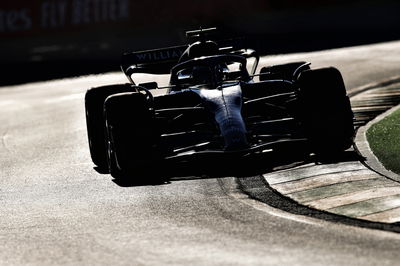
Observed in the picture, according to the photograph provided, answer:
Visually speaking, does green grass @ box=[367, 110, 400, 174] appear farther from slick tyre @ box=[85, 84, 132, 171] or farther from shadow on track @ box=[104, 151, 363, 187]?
slick tyre @ box=[85, 84, 132, 171]

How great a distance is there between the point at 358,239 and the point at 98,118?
5.77 meters

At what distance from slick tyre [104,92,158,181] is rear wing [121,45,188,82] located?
124 inches

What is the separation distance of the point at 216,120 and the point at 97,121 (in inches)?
73.8

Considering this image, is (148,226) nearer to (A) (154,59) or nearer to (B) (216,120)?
(B) (216,120)

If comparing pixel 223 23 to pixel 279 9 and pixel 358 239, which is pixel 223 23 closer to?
pixel 279 9

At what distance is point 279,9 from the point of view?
37344 mm

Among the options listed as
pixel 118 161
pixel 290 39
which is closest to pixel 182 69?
pixel 118 161

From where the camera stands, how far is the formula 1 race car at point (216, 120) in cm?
1283

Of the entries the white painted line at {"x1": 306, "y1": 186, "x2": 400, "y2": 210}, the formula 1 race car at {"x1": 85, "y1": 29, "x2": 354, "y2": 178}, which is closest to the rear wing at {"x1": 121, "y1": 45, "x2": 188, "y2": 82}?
the formula 1 race car at {"x1": 85, "y1": 29, "x2": 354, "y2": 178}

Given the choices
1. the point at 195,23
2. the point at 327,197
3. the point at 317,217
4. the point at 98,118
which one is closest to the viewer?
the point at 317,217

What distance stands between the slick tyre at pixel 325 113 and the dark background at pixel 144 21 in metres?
19.9

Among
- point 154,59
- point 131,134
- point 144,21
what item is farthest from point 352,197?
point 144,21

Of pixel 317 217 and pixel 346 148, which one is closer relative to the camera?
pixel 317 217

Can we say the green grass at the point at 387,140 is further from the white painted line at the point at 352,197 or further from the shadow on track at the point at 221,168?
the white painted line at the point at 352,197
